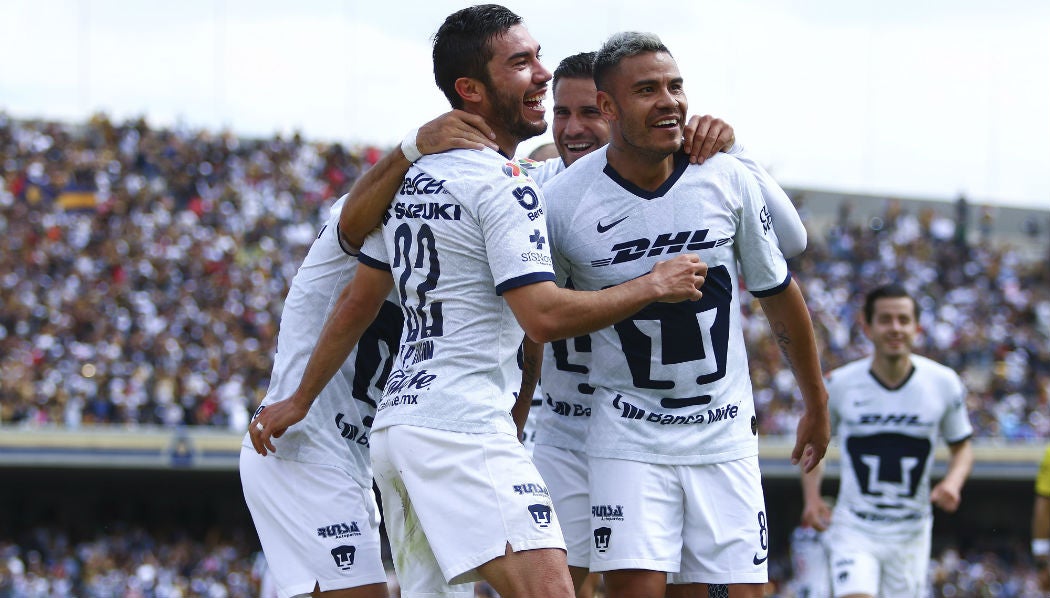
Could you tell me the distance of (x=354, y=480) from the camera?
5.66m

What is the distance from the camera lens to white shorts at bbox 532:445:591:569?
5.68 m

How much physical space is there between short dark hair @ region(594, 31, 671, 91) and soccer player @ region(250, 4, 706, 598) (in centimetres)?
47

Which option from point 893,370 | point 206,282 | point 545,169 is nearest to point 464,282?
point 545,169

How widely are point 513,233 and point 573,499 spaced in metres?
1.69

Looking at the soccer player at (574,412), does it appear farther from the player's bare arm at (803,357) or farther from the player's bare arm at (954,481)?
the player's bare arm at (954,481)

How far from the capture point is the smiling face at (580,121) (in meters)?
6.39

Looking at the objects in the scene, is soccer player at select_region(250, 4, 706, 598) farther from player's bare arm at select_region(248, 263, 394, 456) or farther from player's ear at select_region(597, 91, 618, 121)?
player's ear at select_region(597, 91, 618, 121)

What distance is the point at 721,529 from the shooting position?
5.14 meters

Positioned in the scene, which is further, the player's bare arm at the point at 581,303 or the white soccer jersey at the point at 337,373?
the white soccer jersey at the point at 337,373

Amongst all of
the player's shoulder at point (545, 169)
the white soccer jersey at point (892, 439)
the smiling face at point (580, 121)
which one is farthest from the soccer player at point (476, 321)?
the white soccer jersey at point (892, 439)

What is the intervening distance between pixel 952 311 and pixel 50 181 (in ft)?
67.9

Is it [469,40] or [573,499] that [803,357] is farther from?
[469,40]

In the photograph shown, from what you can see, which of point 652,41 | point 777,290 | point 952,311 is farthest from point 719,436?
point 952,311

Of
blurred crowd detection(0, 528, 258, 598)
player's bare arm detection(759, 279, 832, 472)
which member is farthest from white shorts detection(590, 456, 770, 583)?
blurred crowd detection(0, 528, 258, 598)
